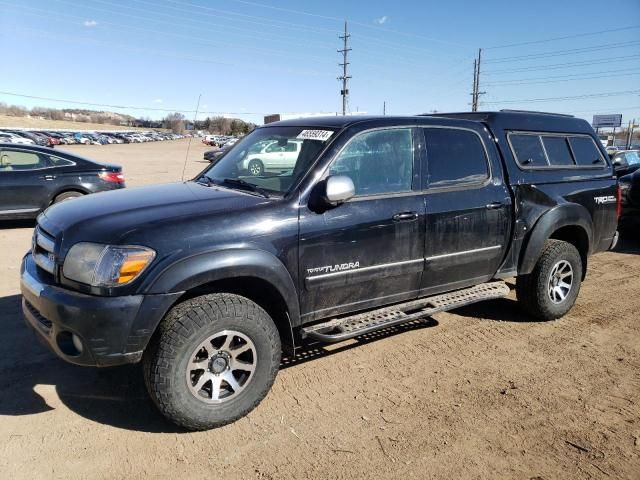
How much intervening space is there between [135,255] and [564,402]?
117 inches

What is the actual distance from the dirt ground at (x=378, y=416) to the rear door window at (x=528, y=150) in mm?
1610

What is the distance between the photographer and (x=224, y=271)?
2973 mm

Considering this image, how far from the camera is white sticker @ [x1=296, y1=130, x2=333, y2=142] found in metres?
3.64

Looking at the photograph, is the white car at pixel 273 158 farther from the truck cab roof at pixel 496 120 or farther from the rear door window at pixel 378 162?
the rear door window at pixel 378 162

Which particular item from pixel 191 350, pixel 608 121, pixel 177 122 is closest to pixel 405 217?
pixel 191 350

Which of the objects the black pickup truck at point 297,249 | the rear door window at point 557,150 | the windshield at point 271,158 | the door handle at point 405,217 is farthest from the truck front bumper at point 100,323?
the rear door window at point 557,150

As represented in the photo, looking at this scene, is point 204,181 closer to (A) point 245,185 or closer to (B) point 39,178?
(A) point 245,185

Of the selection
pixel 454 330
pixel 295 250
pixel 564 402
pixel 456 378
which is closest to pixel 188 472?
pixel 295 250

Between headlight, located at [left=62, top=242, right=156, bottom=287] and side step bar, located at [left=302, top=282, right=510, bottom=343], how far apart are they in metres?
1.23

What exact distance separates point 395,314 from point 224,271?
149 cm

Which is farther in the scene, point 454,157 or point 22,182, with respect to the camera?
point 22,182

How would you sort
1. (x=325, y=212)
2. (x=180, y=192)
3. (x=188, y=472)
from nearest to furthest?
(x=188, y=472) < (x=325, y=212) < (x=180, y=192)

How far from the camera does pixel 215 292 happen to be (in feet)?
10.4

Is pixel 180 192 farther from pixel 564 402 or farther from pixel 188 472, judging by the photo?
pixel 564 402
